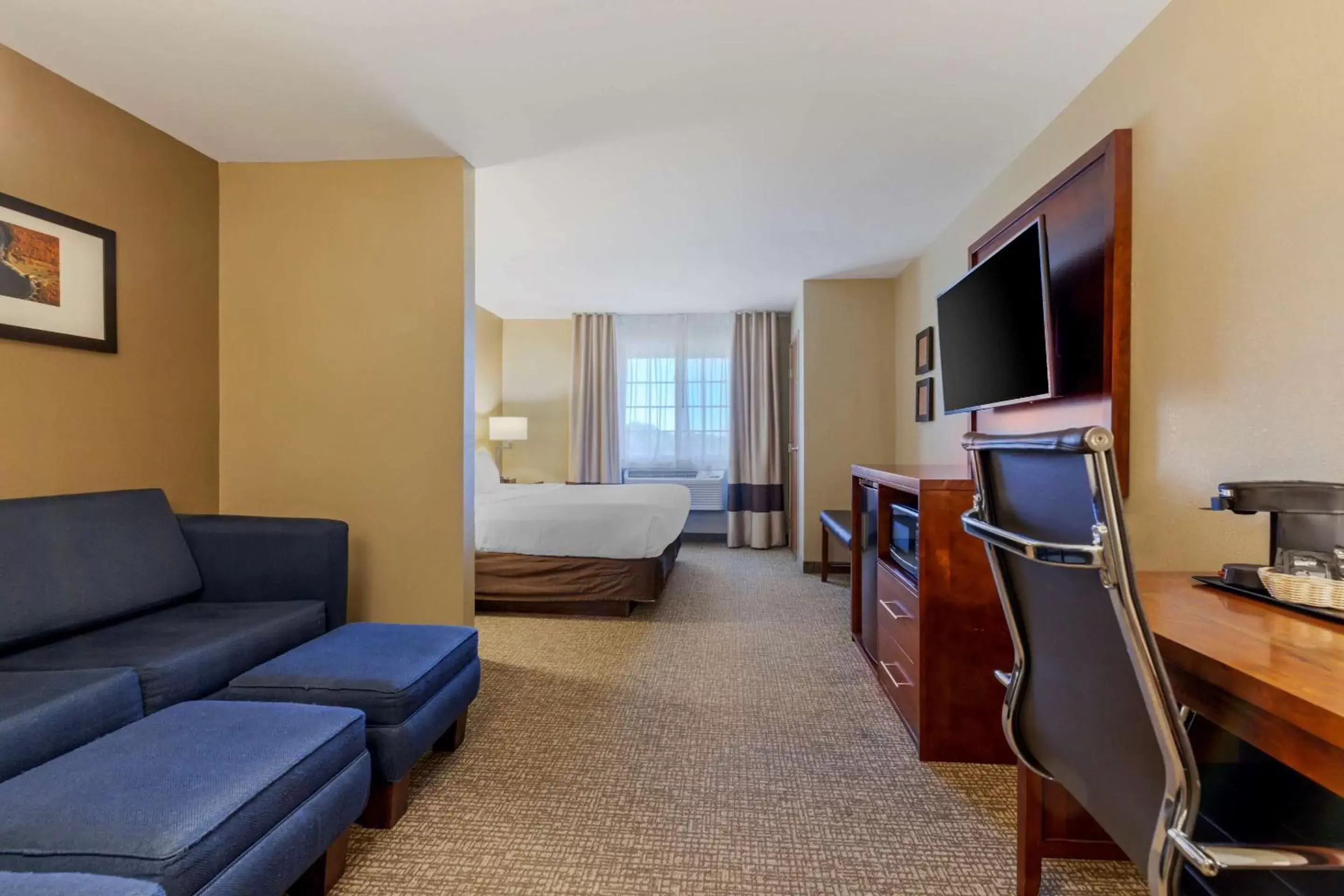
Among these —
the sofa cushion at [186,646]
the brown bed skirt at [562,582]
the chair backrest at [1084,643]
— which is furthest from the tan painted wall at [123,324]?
the chair backrest at [1084,643]

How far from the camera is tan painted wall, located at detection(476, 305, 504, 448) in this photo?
5.73m

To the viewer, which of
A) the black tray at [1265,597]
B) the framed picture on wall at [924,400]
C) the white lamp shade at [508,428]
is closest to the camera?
the black tray at [1265,597]

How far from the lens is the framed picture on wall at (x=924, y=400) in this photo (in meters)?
3.65

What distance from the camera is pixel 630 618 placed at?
3459mm

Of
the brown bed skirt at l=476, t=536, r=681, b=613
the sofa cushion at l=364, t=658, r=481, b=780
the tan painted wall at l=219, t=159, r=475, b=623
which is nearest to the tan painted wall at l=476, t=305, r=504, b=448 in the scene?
the brown bed skirt at l=476, t=536, r=681, b=613

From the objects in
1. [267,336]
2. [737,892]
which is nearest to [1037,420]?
[737,892]

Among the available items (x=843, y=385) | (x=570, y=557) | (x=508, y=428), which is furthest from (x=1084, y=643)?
(x=508, y=428)

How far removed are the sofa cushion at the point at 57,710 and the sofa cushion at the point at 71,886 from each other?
1.97ft

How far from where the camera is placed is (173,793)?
3.40 ft

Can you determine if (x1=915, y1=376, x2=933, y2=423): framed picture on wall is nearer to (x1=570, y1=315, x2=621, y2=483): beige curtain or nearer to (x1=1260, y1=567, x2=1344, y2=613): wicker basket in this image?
(x1=1260, y1=567, x2=1344, y2=613): wicker basket

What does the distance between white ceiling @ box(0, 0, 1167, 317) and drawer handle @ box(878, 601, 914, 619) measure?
80.1 inches

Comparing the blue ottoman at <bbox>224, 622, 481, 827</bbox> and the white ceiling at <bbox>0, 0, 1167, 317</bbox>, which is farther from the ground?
the white ceiling at <bbox>0, 0, 1167, 317</bbox>

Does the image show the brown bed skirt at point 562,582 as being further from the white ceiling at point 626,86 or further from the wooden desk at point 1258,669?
the wooden desk at point 1258,669

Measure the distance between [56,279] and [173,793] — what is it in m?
2.10
